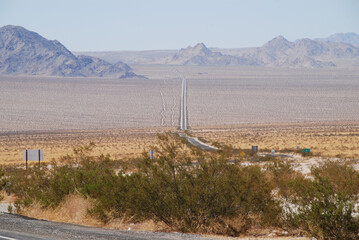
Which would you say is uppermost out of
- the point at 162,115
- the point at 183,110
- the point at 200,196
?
the point at 200,196

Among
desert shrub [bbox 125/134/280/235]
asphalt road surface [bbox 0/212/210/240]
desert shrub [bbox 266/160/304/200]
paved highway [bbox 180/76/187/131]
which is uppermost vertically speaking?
desert shrub [bbox 125/134/280/235]

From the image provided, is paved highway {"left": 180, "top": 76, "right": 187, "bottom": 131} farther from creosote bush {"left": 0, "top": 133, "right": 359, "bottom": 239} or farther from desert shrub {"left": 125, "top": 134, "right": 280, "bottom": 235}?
desert shrub {"left": 125, "top": 134, "right": 280, "bottom": 235}

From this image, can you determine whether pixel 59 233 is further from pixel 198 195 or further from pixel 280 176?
pixel 280 176

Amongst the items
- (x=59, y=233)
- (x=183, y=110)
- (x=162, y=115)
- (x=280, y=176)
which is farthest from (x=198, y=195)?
(x=183, y=110)

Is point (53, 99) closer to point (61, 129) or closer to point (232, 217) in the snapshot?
point (61, 129)

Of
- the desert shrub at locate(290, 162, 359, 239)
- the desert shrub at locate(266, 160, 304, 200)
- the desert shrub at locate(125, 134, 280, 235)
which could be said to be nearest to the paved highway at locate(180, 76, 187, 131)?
the desert shrub at locate(266, 160, 304, 200)

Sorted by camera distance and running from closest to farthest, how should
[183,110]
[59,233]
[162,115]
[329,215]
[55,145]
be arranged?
[329,215] < [59,233] < [55,145] < [162,115] < [183,110]

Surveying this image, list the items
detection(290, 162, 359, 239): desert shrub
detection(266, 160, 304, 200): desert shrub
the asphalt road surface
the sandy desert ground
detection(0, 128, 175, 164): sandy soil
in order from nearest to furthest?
1. the asphalt road surface
2. detection(290, 162, 359, 239): desert shrub
3. detection(266, 160, 304, 200): desert shrub
4. detection(0, 128, 175, 164): sandy soil
5. the sandy desert ground
